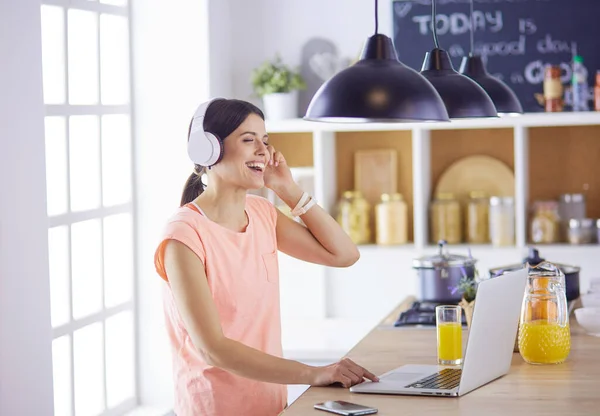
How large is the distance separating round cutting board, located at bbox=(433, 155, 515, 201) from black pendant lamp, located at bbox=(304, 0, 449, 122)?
2379 mm

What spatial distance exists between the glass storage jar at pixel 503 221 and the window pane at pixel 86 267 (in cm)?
179

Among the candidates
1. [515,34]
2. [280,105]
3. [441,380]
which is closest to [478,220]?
[515,34]

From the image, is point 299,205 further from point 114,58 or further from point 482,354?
point 114,58

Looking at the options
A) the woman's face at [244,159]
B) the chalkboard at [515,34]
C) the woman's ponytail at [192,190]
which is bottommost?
the woman's ponytail at [192,190]

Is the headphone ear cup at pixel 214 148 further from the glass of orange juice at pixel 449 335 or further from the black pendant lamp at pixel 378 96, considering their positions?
the glass of orange juice at pixel 449 335

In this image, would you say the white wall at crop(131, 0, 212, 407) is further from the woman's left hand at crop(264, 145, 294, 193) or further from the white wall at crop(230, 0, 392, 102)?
the woman's left hand at crop(264, 145, 294, 193)

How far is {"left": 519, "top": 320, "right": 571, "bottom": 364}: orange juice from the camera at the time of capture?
2.51 meters

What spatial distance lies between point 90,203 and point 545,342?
6.51 ft

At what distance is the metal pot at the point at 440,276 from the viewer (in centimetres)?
342

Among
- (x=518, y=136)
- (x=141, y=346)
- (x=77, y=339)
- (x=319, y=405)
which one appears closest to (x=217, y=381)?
(x=319, y=405)

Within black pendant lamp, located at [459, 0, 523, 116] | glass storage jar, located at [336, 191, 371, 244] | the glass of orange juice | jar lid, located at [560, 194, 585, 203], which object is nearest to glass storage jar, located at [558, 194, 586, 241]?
jar lid, located at [560, 194, 585, 203]

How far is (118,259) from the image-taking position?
409 cm

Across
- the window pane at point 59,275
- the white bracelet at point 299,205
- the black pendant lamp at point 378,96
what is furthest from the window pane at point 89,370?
the black pendant lamp at point 378,96

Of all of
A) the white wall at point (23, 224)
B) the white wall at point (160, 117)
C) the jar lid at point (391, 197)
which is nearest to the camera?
the white wall at point (23, 224)
